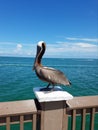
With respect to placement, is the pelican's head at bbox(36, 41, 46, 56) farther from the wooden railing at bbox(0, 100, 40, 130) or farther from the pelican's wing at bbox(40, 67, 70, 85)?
the wooden railing at bbox(0, 100, 40, 130)

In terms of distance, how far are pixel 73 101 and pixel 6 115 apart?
758 mm

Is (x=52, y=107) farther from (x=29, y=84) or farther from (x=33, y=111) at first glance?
(x=29, y=84)

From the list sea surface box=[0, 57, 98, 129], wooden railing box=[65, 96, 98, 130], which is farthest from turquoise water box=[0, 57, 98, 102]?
wooden railing box=[65, 96, 98, 130]

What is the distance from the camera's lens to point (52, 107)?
201 centimetres

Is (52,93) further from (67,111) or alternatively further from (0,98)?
(0,98)

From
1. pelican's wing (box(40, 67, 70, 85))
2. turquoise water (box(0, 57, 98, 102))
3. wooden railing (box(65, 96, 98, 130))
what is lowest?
turquoise water (box(0, 57, 98, 102))

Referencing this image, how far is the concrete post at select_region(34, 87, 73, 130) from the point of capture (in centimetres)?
197

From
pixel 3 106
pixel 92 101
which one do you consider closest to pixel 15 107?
pixel 3 106

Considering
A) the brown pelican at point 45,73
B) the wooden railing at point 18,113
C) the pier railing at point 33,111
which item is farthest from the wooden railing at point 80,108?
the wooden railing at point 18,113

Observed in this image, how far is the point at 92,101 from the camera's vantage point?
2195mm

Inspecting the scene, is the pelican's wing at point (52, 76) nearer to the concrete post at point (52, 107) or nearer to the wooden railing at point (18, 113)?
the concrete post at point (52, 107)

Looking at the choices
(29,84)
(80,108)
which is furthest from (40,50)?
(29,84)

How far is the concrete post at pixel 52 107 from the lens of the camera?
1972 millimetres

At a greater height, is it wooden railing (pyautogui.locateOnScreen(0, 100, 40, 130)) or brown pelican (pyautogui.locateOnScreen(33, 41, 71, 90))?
brown pelican (pyautogui.locateOnScreen(33, 41, 71, 90))
